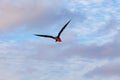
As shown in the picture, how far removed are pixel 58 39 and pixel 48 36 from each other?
5.36m

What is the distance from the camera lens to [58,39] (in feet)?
320

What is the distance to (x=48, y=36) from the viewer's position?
100562 mm

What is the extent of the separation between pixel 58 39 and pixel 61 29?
4657 mm

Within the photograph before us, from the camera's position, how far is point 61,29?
9925cm

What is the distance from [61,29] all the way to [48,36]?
629 centimetres
